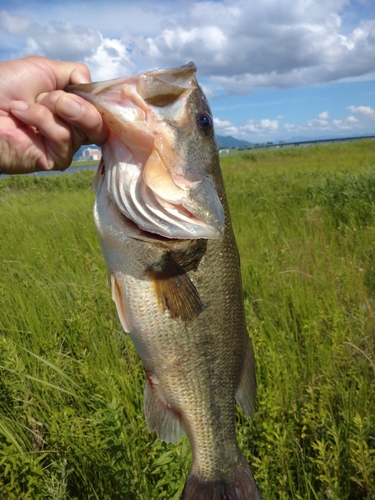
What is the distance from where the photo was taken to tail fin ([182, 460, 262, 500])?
5.61 feet

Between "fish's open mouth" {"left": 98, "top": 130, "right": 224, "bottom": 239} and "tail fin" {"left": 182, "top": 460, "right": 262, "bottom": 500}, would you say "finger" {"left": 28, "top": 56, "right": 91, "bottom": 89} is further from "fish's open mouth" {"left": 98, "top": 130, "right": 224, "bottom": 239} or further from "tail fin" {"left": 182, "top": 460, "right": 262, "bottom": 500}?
"tail fin" {"left": 182, "top": 460, "right": 262, "bottom": 500}

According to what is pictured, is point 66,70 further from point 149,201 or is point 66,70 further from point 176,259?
point 176,259

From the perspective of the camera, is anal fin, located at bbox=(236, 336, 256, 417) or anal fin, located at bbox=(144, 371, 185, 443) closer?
anal fin, located at bbox=(144, 371, 185, 443)

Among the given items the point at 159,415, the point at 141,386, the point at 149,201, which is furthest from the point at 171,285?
the point at 141,386

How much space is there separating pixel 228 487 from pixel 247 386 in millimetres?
427

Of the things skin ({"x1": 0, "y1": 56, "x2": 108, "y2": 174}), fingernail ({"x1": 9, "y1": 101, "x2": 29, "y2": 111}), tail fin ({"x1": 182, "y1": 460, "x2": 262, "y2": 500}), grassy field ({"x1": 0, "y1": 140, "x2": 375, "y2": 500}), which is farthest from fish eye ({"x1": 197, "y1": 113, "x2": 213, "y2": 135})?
tail fin ({"x1": 182, "y1": 460, "x2": 262, "y2": 500})

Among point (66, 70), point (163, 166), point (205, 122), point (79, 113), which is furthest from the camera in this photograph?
point (66, 70)

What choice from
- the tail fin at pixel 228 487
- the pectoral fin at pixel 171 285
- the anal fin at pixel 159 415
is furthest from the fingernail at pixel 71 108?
the tail fin at pixel 228 487

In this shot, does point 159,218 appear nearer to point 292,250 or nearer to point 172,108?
point 172,108

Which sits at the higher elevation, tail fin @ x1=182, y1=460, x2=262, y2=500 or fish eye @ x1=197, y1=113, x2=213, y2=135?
fish eye @ x1=197, y1=113, x2=213, y2=135

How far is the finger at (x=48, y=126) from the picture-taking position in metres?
1.52

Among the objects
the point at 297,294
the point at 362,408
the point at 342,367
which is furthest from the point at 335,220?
the point at 362,408

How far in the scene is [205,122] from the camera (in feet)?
5.30

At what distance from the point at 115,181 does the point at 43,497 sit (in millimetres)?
1615
